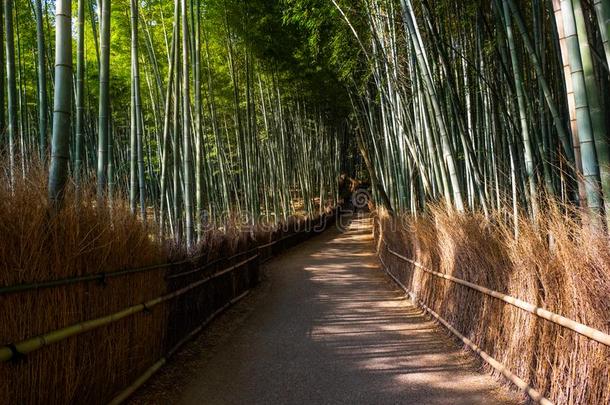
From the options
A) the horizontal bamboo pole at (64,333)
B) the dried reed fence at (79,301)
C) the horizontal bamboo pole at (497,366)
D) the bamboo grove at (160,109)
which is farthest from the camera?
the bamboo grove at (160,109)

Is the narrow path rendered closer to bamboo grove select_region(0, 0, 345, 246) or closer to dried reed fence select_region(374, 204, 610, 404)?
dried reed fence select_region(374, 204, 610, 404)

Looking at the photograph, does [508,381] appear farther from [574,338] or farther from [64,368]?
[64,368]

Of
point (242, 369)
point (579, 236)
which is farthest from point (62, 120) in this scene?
point (579, 236)

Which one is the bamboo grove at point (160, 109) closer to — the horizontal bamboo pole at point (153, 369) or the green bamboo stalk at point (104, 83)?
the green bamboo stalk at point (104, 83)

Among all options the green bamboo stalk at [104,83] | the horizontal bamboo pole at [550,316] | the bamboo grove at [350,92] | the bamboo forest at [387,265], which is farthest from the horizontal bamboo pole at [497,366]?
the green bamboo stalk at [104,83]

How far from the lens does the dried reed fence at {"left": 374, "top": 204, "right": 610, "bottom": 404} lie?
1.91 m

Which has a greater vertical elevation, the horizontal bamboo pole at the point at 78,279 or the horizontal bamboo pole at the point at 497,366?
the horizontal bamboo pole at the point at 78,279

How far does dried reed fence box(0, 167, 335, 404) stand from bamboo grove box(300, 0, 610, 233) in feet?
7.18

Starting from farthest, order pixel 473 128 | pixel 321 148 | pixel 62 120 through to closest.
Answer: pixel 321 148 < pixel 473 128 < pixel 62 120

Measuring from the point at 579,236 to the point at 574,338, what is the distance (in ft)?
1.47

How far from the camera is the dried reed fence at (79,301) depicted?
70.6 inches

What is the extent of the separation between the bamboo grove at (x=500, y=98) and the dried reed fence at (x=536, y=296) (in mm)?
181

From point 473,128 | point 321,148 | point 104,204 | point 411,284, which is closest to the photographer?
point 104,204

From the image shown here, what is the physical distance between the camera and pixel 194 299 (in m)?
4.20
